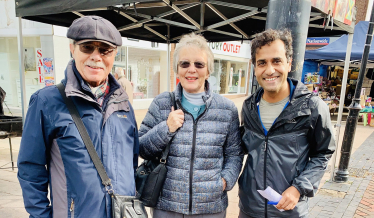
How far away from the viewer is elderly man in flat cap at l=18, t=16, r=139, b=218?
140 cm

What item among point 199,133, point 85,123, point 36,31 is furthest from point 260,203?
point 36,31

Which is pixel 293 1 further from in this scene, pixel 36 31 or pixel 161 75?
pixel 161 75

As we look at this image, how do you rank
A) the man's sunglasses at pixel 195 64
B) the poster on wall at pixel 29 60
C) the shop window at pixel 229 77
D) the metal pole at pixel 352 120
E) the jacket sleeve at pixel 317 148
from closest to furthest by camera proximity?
the jacket sleeve at pixel 317 148 < the man's sunglasses at pixel 195 64 < the metal pole at pixel 352 120 < the poster on wall at pixel 29 60 < the shop window at pixel 229 77

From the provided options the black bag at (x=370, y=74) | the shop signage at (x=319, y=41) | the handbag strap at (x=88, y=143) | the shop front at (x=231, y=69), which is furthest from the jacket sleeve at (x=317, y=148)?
the shop front at (x=231, y=69)

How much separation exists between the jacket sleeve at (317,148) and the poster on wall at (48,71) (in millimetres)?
8783

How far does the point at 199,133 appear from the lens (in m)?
1.78

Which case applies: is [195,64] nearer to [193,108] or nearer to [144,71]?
[193,108]

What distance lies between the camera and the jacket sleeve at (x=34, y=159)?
1.40 metres

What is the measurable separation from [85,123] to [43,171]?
375 millimetres

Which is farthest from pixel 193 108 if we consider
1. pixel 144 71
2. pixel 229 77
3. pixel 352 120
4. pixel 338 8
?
pixel 229 77

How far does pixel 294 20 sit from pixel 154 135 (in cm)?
151

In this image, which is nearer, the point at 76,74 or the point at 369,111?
the point at 76,74

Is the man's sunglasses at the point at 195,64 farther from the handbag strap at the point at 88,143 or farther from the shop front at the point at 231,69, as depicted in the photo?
the shop front at the point at 231,69

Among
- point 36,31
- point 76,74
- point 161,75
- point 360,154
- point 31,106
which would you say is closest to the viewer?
point 31,106
